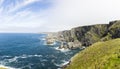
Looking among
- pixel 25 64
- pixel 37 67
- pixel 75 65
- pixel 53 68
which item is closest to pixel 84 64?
pixel 75 65

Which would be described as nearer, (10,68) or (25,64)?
(10,68)

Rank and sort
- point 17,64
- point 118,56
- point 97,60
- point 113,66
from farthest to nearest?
point 17,64 < point 97,60 < point 118,56 < point 113,66

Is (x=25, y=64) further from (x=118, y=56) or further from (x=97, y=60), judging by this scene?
(x=118, y=56)

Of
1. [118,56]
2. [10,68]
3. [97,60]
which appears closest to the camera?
[118,56]

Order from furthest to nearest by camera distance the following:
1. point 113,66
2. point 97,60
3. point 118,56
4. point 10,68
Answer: point 10,68 < point 97,60 < point 118,56 < point 113,66

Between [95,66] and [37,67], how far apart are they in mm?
72984

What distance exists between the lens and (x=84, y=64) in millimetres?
109562

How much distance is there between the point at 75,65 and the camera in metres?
114

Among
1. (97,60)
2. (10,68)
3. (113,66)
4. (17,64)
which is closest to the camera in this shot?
(113,66)

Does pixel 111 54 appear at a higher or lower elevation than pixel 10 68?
higher

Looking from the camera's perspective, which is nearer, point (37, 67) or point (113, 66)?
point (113, 66)

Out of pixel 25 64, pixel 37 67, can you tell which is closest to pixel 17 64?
pixel 25 64

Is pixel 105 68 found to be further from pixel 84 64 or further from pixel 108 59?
pixel 84 64

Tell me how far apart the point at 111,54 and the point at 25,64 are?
8780 cm
